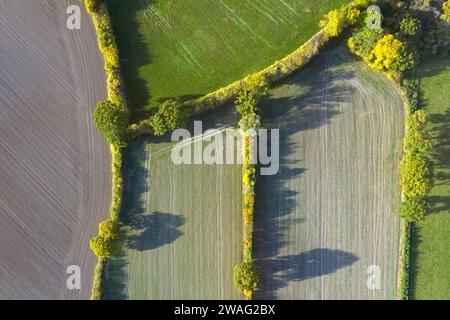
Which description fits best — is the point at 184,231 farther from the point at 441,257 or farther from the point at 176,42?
the point at 441,257

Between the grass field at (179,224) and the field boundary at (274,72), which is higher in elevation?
the field boundary at (274,72)

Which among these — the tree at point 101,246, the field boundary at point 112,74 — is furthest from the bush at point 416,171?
the tree at point 101,246

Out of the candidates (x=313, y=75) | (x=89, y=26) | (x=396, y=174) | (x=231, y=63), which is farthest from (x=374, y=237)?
(x=89, y=26)

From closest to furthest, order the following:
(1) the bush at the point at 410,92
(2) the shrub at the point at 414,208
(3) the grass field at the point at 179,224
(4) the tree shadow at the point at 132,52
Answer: (2) the shrub at the point at 414,208
(1) the bush at the point at 410,92
(4) the tree shadow at the point at 132,52
(3) the grass field at the point at 179,224

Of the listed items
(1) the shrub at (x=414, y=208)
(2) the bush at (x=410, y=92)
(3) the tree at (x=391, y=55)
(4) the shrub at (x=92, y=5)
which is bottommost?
(1) the shrub at (x=414, y=208)

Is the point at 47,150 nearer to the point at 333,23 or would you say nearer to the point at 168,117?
the point at 168,117

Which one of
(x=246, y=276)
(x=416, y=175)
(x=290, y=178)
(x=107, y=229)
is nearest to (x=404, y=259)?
(x=416, y=175)

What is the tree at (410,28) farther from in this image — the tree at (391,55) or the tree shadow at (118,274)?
the tree shadow at (118,274)
